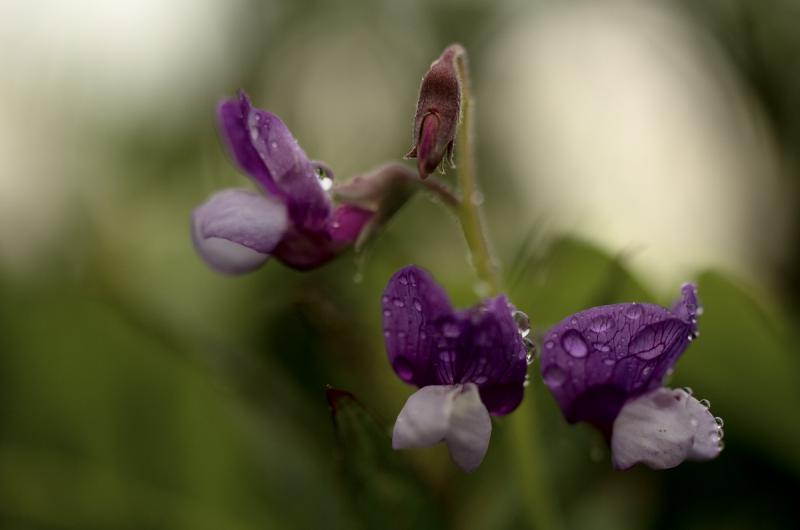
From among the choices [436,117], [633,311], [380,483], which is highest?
[436,117]

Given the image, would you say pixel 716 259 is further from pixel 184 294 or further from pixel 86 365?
pixel 86 365

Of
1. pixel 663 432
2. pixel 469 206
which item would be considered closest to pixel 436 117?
pixel 469 206

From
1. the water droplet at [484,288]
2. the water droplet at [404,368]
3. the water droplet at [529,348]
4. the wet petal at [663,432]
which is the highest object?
the water droplet at [484,288]

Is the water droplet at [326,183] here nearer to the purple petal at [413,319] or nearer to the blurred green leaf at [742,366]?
the purple petal at [413,319]

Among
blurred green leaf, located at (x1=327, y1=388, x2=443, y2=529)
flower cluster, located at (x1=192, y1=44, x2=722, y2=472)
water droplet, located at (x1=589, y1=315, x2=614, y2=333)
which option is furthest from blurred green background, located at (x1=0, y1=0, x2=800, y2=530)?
water droplet, located at (x1=589, y1=315, x2=614, y2=333)

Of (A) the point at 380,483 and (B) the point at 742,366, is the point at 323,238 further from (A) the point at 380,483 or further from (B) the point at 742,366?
(B) the point at 742,366

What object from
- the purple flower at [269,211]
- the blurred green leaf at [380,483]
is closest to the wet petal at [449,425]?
the blurred green leaf at [380,483]

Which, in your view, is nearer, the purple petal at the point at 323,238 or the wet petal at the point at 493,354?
the wet petal at the point at 493,354

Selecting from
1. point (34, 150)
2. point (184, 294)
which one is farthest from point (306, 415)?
point (34, 150)
